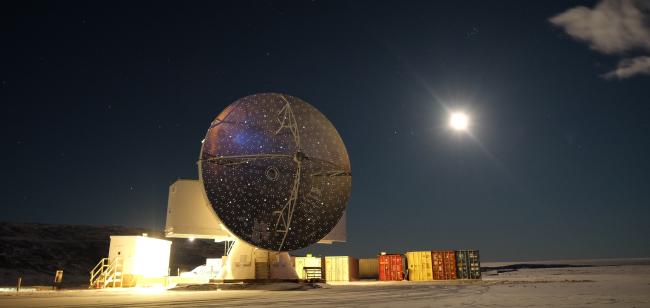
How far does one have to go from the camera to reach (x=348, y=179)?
28031 millimetres

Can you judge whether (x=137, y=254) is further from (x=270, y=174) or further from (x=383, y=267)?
(x=383, y=267)

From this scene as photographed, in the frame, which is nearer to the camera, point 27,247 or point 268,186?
point 268,186

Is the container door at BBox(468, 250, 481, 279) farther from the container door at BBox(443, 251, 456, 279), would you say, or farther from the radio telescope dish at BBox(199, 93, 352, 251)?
the radio telescope dish at BBox(199, 93, 352, 251)

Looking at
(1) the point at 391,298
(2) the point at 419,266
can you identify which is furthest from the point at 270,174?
(2) the point at 419,266

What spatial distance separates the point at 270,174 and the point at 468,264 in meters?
25.9

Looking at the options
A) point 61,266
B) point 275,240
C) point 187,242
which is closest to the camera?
point 275,240

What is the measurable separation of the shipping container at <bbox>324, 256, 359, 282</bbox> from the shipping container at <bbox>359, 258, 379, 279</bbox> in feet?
46.0

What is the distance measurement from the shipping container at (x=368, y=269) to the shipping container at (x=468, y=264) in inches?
777

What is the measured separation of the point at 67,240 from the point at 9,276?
40.6 meters

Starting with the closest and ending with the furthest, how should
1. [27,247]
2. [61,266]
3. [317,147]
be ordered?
[317,147] → [61,266] → [27,247]

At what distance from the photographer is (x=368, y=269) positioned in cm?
6088

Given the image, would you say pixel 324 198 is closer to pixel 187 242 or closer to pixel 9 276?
pixel 9 276

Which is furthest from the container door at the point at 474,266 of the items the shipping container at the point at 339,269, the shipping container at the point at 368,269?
the shipping container at the point at 368,269

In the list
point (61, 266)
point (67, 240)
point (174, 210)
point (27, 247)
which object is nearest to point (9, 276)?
point (61, 266)
